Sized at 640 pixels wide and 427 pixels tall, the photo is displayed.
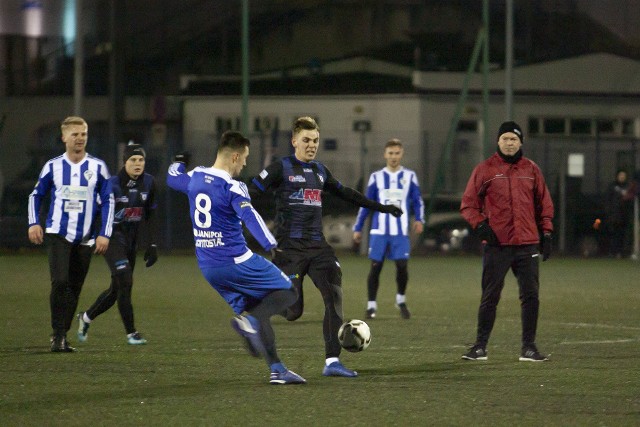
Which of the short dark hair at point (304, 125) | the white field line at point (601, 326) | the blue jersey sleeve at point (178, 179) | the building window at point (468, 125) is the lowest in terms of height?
the white field line at point (601, 326)

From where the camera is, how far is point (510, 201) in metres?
10.4

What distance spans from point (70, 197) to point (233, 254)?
8.90ft

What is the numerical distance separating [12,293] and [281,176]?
8711 millimetres

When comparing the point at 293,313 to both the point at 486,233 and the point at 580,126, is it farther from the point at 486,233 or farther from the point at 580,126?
the point at 580,126

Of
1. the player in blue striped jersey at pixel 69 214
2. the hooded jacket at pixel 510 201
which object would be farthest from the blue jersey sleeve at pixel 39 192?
the hooded jacket at pixel 510 201

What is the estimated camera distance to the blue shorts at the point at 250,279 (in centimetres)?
869

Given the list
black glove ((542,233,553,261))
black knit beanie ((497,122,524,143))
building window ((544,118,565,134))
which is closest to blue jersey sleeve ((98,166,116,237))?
black knit beanie ((497,122,524,143))

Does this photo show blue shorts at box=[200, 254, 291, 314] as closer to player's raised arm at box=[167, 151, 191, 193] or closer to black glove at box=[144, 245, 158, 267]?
player's raised arm at box=[167, 151, 191, 193]

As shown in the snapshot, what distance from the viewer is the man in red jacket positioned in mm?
10398

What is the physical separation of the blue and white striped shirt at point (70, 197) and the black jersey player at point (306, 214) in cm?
182

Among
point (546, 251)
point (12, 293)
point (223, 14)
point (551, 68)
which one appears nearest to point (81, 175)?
point (546, 251)

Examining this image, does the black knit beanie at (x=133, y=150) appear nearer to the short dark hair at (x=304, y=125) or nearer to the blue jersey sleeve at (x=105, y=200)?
the blue jersey sleeve at (x=105, y=200)

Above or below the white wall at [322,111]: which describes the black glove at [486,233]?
below

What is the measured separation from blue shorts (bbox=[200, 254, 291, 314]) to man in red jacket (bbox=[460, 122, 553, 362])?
7.24 feet
